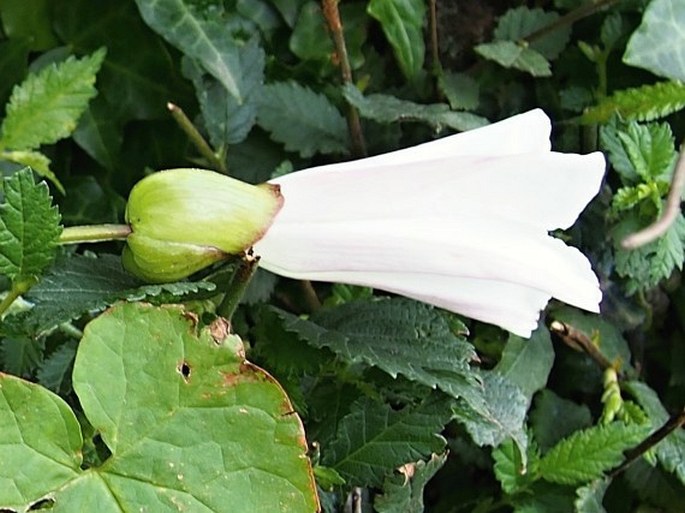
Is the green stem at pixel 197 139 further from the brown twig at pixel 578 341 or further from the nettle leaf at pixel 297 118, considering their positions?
the brown twig at pixel 578 341

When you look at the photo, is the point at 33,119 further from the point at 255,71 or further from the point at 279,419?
the point at 279,419

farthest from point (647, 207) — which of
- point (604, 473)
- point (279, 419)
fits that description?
point (279, 419)

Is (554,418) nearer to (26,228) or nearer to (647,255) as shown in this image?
(647,255)

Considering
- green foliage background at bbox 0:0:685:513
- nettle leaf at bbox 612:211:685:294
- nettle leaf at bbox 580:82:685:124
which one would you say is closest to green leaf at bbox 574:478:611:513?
green foliage background at bbox 0:0:685:513

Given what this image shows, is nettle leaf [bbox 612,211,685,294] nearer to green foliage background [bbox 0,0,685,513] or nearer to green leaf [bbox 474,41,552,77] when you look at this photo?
green foliage background [bbox 0,0,685,513]

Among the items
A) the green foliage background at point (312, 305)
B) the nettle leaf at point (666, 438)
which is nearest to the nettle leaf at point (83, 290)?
the green foliage background at point (312, 305)

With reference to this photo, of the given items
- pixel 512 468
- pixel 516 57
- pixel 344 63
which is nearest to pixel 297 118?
pixel 344 63

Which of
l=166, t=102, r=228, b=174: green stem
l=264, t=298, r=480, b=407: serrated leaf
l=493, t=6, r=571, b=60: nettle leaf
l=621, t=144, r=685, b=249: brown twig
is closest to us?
l=621, t=144, r=685, b=249: brown twig
